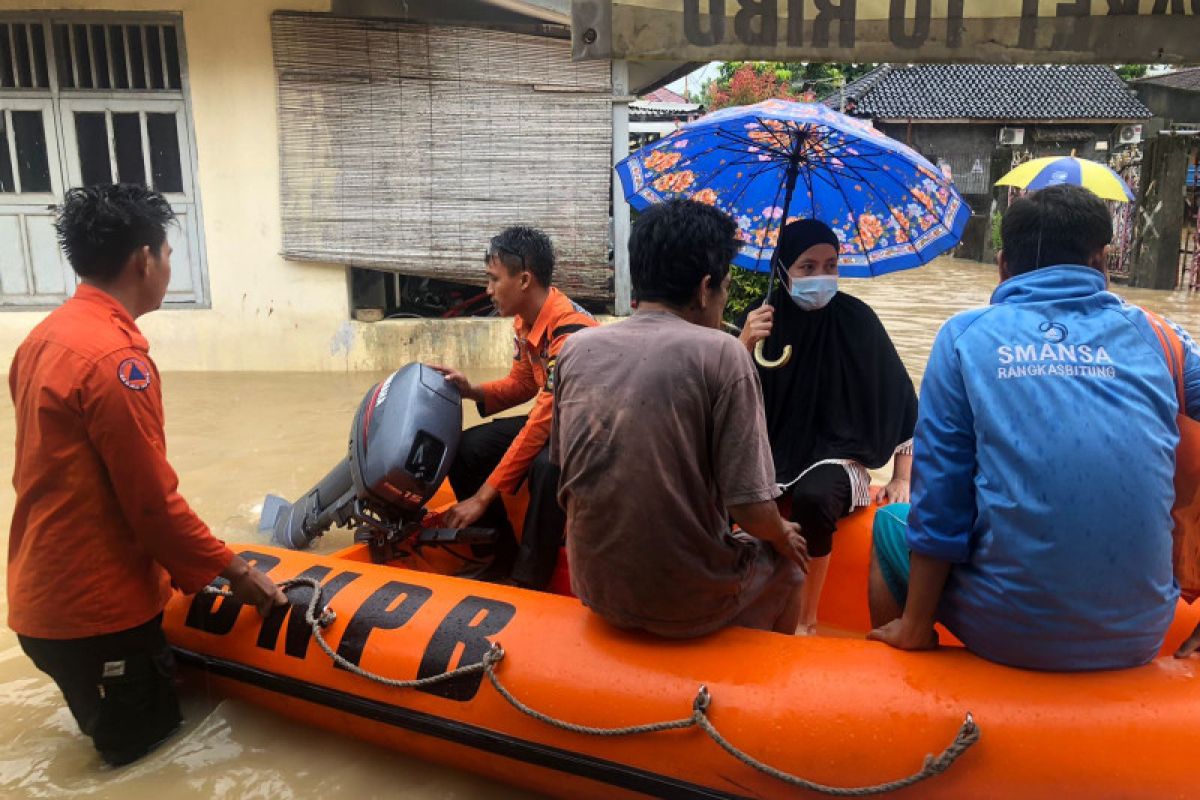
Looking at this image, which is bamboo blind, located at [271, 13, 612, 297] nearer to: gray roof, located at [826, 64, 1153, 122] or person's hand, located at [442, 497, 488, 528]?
person's hand, located at [442, 497, 488, 528]

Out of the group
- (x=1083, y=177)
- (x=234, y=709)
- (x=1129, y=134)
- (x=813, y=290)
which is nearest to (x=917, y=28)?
(x=813, y=290)

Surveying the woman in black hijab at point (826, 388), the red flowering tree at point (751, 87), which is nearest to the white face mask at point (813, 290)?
the woman in black hijab at point (826, 388)

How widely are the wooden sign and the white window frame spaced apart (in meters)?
5.20

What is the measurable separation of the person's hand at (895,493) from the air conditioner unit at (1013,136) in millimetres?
19518

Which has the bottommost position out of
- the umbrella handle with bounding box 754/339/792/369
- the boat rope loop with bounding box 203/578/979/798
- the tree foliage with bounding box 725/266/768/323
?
the boat rope loop with bounding box 203/578/979/798

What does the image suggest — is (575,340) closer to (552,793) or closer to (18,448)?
(552,793)

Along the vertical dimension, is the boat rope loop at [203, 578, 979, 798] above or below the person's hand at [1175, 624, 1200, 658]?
below

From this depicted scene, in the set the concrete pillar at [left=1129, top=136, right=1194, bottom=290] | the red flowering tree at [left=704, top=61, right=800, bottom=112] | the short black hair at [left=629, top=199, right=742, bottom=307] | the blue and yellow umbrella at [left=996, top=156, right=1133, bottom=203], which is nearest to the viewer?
the short black hair at [left=629, top=199, right=742, bottom=307]

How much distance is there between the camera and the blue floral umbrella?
10.1 feet

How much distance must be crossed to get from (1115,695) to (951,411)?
0.66 metres

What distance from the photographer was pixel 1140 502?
1.74 m

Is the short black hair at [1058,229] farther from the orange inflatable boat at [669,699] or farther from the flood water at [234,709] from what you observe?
the flood water at [234,709]

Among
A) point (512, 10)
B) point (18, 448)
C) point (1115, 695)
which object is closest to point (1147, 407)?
point (1115, 695)

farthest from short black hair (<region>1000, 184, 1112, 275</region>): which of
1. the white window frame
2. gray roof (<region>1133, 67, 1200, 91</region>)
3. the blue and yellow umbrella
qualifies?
gray roof (<region>1133, 67, 1200, 91</region>)
